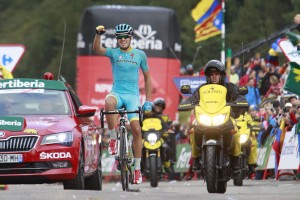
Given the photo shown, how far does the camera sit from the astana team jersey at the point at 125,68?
19047 mm

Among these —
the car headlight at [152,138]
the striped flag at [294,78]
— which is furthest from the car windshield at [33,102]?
the car headlight at [152,138]

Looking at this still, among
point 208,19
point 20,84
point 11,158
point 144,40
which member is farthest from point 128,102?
point 144,40

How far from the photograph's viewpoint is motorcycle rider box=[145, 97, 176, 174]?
27422 mm

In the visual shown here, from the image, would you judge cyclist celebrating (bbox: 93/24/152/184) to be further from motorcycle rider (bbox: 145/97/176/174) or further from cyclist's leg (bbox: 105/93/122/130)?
motorcycle rider (bbox: 145/97/176/174)

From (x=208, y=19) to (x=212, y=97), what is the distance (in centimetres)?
2008

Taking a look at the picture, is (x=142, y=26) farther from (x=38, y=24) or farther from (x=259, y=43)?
(x=38, y=24)

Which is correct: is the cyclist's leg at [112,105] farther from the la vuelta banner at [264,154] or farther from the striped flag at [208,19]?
the striped flag at [208,19]

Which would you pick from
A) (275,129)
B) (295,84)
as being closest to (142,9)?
(275,129)

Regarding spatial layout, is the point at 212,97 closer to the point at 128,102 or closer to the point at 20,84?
the point at 128,102

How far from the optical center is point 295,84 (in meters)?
21.8

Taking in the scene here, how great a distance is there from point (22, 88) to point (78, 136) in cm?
155

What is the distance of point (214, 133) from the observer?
17.9 meters

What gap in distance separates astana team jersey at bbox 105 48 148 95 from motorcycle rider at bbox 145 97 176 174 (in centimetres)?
806

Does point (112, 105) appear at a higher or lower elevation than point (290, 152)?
higher
